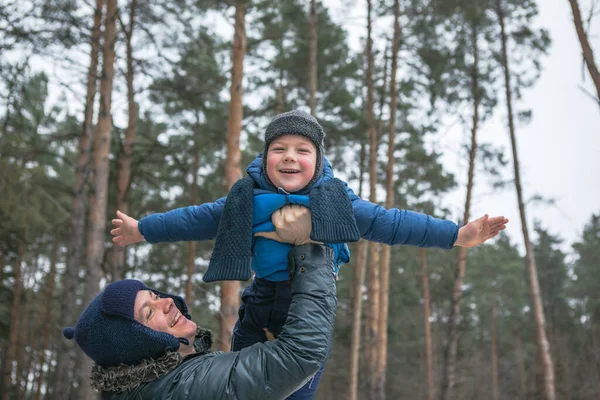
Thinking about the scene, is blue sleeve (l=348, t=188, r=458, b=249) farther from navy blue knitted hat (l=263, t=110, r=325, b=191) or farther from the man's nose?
the man's nose

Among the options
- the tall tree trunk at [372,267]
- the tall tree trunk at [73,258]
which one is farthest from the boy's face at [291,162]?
the tall tree trunk at [372,267]

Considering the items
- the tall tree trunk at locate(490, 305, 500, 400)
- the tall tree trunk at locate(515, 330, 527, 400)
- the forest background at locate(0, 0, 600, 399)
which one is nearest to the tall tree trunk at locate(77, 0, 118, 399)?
the forest background at locate(0, 0, 600, 399)

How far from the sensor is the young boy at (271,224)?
7.07 ft

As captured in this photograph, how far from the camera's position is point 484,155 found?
52.1 feet

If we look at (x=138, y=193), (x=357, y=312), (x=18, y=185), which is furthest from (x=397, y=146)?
(x=18, y=185)

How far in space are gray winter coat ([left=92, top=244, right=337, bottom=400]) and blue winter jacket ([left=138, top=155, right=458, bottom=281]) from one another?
0.24 meters

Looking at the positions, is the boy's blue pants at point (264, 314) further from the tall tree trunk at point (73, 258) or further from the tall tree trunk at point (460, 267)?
the tall tree trunk at point (460, 267)

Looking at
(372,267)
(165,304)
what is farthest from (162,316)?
(372,267)

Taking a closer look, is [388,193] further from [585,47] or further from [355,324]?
[585,47]

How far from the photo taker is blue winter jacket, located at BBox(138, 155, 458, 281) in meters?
2.22

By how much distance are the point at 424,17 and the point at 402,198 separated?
708cm

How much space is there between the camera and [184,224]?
250 cm

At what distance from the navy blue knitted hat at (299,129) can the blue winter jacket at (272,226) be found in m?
0.05

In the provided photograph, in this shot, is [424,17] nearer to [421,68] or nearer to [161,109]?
[421,68]
